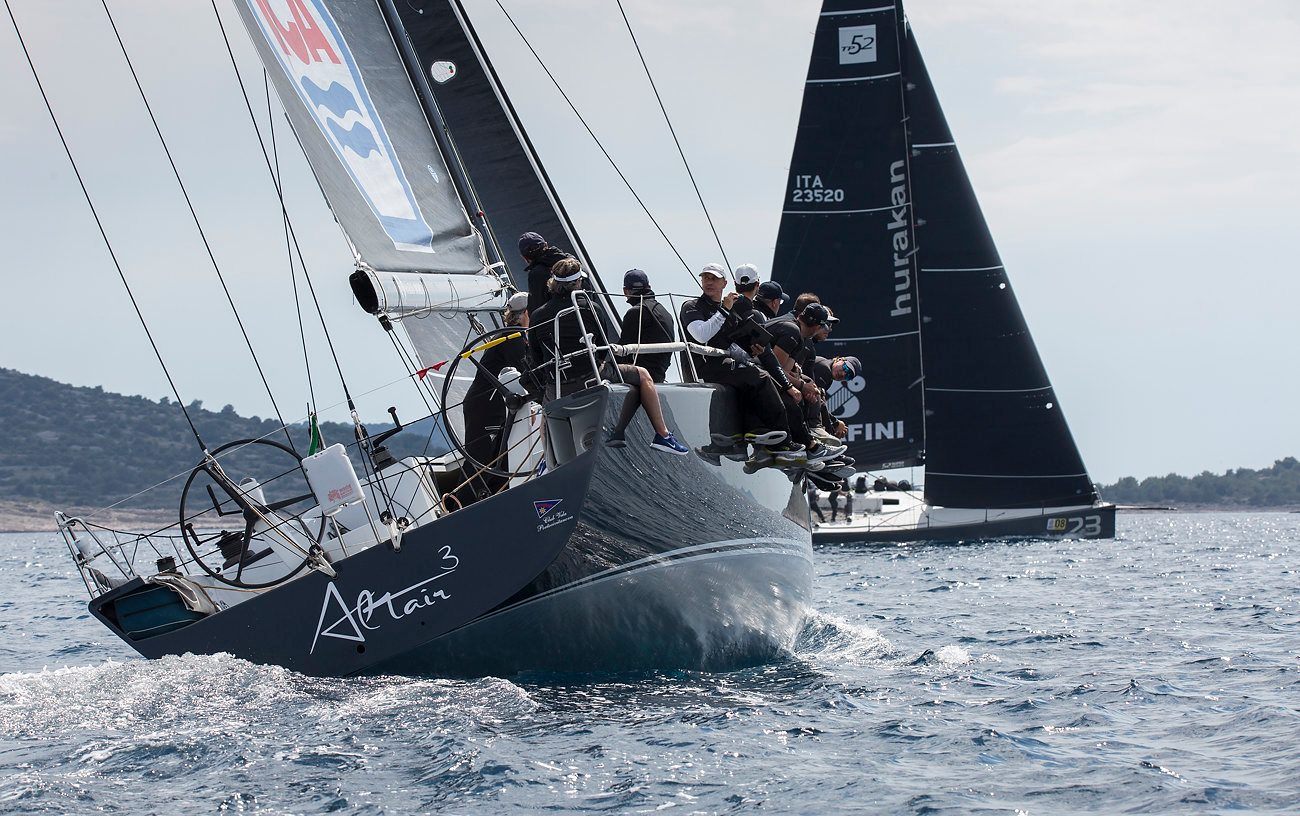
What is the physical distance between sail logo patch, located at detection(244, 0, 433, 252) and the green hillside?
238 ft

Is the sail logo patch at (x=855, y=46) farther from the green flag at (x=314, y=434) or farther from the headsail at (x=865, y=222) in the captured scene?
the green flag at (x=314, y=434)

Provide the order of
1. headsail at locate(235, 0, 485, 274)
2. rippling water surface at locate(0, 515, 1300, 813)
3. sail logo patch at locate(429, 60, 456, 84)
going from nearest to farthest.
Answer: rippling water surface at locate(0, 515, 1300, 813) → headsail at locate(235, 0, 485, 274) → sail logo patch at locate(429, 60, 456, 84)

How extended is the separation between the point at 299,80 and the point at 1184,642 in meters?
6.40

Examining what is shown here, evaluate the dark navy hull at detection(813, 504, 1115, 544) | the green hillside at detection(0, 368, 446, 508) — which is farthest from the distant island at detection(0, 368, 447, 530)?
the dark navy hull at detection(813, 504, 1115, 544)

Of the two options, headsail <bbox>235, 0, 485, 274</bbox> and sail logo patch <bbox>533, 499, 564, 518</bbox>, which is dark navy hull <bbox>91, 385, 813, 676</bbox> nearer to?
sail logo patch <bbox>533, 499, 564, 518</bbox>

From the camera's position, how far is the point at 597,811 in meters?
4.71

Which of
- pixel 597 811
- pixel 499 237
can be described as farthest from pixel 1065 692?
pixel 499 237

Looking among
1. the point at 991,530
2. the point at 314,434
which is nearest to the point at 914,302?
the point at 991,530

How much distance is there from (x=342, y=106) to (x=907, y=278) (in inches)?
676

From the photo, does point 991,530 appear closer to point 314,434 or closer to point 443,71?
point 443,71

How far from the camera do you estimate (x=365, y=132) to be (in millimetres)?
8344

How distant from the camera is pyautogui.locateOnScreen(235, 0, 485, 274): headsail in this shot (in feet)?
26.2

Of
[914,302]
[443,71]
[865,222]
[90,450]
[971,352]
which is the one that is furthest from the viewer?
[90,450]

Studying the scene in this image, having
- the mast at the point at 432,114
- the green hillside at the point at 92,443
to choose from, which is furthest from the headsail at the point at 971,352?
the green hillside at the point at 92,443
